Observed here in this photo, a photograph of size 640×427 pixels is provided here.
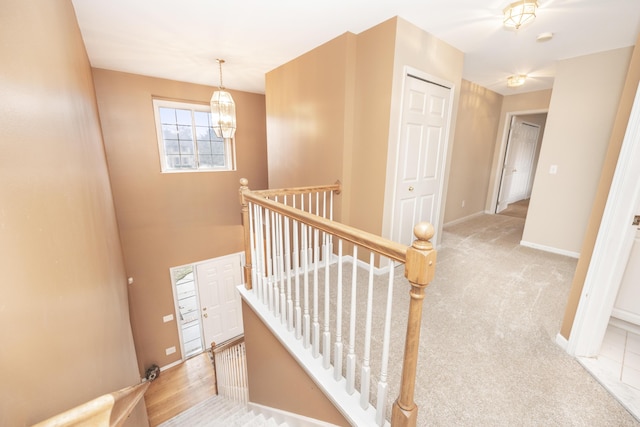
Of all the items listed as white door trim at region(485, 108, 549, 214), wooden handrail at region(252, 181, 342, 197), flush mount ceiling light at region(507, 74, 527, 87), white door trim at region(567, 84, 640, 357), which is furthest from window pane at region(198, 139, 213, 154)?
white door trim at region(485, 108, 549, 214)

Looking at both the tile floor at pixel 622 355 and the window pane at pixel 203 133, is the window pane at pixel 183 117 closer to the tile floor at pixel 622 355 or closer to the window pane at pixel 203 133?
the window pane at pixel 203 133

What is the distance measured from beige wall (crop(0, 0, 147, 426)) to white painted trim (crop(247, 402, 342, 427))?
3.71 feet

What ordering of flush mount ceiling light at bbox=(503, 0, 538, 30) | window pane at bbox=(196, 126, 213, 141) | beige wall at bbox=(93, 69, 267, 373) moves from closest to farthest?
1. flush mount ceiling light at bbox=(503, 0, 538, 30)
2. beige wall at bbox=(93, 69, 267, 373)
3. window pane at bbox=(196, 126, 213, 141)

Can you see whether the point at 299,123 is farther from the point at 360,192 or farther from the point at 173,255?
the point at 173,255

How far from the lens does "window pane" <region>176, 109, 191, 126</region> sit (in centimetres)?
432

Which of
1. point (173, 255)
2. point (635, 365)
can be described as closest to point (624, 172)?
point (635, 365)

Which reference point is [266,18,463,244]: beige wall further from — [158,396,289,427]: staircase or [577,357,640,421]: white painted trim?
[158,396,289,427]: staircase

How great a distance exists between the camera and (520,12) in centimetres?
192

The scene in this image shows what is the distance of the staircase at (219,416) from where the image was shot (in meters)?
2.21

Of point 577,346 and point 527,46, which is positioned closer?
point 577,346

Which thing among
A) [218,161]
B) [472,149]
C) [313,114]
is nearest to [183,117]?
[218,161]

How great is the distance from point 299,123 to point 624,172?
2.82m

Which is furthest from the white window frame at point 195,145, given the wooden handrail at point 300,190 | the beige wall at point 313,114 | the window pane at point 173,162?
the wooden handrail at point 300,190

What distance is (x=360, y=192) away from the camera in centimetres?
275
